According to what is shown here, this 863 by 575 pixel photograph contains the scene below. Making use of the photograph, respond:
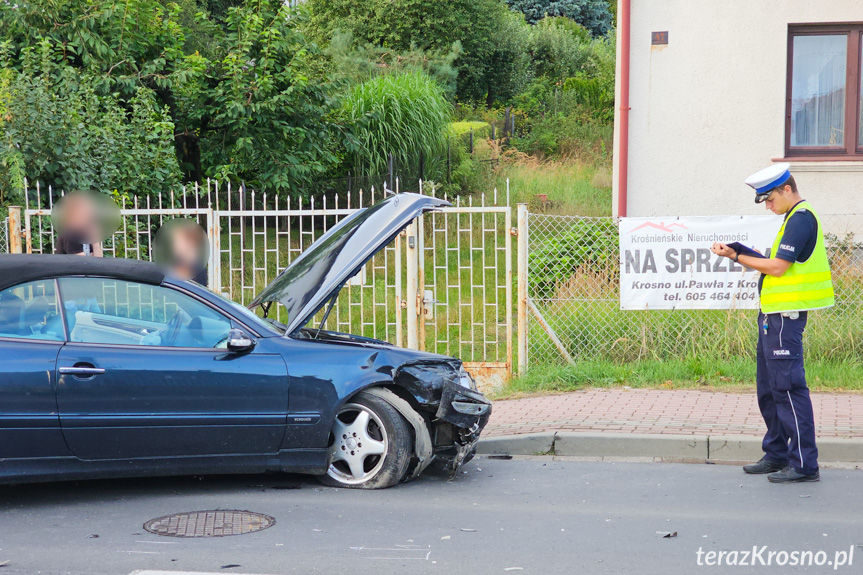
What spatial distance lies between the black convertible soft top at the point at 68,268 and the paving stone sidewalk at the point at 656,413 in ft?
9.49

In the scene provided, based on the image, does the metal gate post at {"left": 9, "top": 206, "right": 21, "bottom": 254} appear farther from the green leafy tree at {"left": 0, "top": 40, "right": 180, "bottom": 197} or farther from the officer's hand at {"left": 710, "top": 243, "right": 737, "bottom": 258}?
the officer's hand at {"left": 710, "top": 243, "right": 737, "bottom": 258}

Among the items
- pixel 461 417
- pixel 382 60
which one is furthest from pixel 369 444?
pixel 382 60

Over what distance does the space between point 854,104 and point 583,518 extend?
8.95m

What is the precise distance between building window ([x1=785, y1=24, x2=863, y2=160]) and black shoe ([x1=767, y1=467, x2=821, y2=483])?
725cm

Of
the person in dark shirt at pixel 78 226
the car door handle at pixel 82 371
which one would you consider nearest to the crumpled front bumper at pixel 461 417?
the car door handle at pixel 82 371

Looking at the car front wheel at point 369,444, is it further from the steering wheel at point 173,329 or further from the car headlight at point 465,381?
the steering wheel at point 173,329

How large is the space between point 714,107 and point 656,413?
607cm

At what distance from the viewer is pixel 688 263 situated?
8.47 meters

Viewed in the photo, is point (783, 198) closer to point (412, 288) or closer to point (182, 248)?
point (412, 288)

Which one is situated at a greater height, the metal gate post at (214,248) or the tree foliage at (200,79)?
the tree foliage at (200,79)

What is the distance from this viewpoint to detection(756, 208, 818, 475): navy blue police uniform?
562 cm

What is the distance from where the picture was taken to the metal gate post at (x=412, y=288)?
28.4ft

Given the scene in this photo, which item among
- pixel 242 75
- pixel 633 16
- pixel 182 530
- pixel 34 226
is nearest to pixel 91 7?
pixel 242 75

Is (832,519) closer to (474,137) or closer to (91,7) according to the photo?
(91,7)
